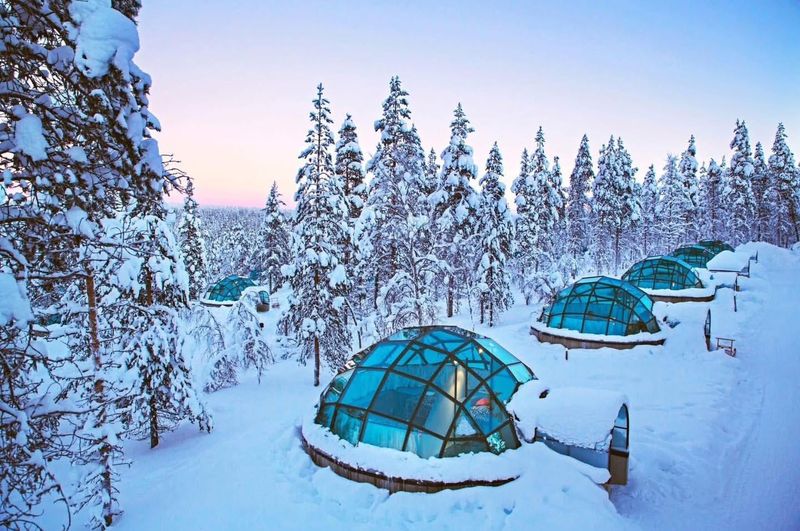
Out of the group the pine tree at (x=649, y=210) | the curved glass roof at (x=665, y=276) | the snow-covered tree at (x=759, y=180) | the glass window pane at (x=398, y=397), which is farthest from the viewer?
the pine tree at (x=649, y=210)

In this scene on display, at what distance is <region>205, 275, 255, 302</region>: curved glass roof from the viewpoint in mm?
39188

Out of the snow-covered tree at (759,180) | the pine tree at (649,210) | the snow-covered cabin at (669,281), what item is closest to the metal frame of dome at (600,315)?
the snow-covered cabin at (669,281)

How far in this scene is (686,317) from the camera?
65.1ft

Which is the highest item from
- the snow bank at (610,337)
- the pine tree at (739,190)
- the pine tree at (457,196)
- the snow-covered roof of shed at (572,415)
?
the pine tree at (739,190)

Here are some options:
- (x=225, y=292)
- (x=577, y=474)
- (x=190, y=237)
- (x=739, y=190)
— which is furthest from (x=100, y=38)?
(x=739, y=190)

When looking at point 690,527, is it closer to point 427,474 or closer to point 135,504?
point 427,474

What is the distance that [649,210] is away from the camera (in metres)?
63.3

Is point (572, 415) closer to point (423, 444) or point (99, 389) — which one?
→ point (423, 444)

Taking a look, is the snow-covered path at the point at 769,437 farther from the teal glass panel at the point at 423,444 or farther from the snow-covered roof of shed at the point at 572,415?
→ the teal glass panel at the point at 423,444

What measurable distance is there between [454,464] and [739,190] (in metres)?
61.1

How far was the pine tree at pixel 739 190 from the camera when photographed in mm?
48572

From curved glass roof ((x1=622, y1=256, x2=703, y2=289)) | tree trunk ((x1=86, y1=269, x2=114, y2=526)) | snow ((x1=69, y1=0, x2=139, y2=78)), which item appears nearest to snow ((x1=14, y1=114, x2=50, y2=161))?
snow ((x1=69, y1=0, x2=139, y2=78))

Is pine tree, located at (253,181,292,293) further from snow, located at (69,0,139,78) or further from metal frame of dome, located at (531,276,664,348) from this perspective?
snow, located at (69,0,139,78)

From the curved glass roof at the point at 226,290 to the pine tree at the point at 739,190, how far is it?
198 ft
